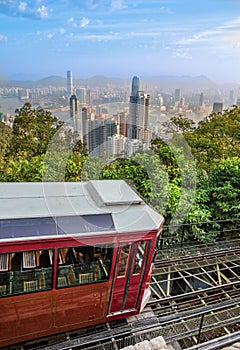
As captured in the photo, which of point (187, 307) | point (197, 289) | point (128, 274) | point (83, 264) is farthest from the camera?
point (197, 289)

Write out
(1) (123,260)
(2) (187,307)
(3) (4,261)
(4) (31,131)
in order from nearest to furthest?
(3) (4,261), (1) (123,260), (2) (187,307), (4) (31,131)

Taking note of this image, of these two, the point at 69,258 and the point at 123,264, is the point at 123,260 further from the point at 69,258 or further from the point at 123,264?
the point at 69,258

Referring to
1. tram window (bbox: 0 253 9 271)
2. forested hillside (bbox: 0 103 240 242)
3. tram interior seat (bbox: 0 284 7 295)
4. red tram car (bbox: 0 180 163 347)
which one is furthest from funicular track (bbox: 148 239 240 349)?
tram window (bbox: 0 253 9 271)

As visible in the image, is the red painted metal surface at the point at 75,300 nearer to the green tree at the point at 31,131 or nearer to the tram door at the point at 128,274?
the tram door at the point at 128,274

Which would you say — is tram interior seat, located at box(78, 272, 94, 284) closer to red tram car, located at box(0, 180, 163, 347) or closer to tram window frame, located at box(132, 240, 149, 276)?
red tram car, located at box(0, 180, 163, 347)

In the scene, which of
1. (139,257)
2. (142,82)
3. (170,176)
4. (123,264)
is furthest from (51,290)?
(142,82)

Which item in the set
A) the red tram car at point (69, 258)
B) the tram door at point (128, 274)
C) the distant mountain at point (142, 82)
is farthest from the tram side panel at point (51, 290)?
the distant mountain at point (142, 82)
